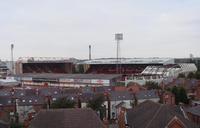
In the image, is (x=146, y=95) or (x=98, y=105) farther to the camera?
(x=146, y=95)

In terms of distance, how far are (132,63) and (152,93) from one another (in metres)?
75.6

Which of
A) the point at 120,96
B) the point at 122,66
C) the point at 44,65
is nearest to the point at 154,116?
the point at 120,96

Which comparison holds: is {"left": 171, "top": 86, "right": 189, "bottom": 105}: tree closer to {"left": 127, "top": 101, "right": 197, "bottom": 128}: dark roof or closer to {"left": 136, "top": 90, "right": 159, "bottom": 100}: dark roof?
{"left": 136, "top": 90, "right": 159, "bottom": 100}: dark roof

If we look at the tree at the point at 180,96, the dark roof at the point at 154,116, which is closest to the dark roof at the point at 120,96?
the tree at the point at 180,96

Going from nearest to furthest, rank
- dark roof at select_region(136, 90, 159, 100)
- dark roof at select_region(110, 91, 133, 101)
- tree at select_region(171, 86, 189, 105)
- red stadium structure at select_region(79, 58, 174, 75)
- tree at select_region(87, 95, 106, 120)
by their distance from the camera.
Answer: tree at select_region(87, 95, 106, 120) < dark roof at select_region(110, 91, 133, 101) < tree at select_region(171, 86, 189, 105) < dark roof at select_region(136, 90, 159, 100) < red stadium structure at select_region(79, 58, 174, 75)

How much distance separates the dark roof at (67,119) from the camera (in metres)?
31.2

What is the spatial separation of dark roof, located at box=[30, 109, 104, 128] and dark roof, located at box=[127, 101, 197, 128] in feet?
15.2

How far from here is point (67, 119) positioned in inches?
1234

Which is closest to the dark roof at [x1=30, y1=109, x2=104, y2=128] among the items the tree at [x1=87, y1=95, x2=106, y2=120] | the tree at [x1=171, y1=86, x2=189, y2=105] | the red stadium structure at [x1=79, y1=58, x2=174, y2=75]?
the tree at [x1=87, y1=95, x2=106, y2=120]

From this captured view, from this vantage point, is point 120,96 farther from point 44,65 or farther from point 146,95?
point 44,65

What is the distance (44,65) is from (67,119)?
419 feet

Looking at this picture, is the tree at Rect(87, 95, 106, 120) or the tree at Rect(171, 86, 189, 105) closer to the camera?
the tree at Rect(87, 95, 106, 120)

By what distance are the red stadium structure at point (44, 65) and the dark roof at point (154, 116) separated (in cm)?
11479

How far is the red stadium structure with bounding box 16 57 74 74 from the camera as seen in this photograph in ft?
497
